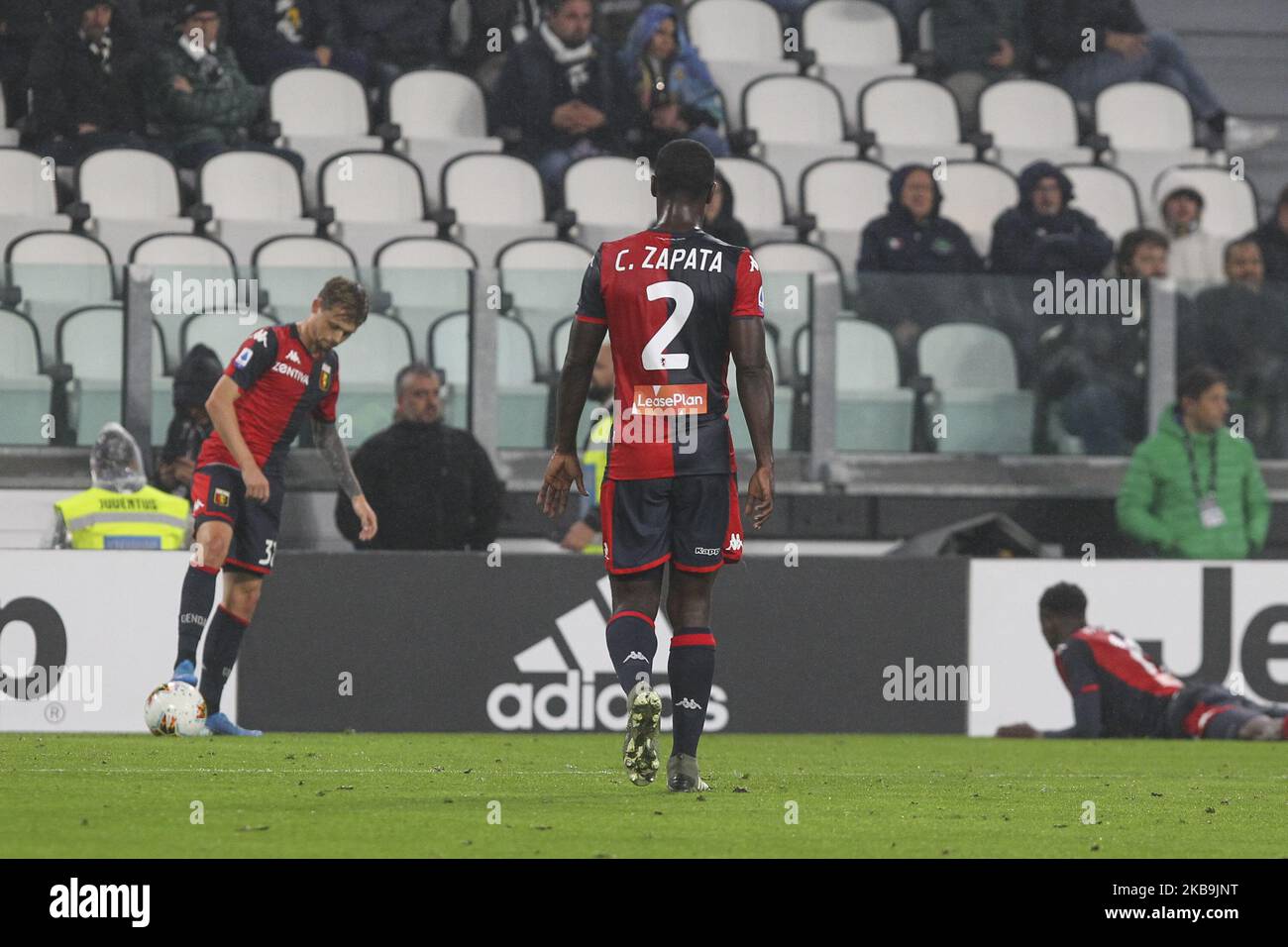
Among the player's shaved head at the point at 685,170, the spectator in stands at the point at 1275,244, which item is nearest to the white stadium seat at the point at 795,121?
the spectator in stands at the point at 1275,244

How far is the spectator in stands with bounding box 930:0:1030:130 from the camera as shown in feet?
58.2

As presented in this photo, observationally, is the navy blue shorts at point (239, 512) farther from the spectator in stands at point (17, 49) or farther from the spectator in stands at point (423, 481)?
the spectator in stands at point (17, 49)

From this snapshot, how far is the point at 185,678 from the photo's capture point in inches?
395

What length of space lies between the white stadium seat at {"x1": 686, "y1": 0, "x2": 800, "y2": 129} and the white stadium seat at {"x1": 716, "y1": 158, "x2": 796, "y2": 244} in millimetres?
1550

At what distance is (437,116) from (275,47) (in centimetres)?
125

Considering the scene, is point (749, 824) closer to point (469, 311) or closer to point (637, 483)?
point (637, 483)

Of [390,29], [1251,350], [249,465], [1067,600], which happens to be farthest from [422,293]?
[390,29]

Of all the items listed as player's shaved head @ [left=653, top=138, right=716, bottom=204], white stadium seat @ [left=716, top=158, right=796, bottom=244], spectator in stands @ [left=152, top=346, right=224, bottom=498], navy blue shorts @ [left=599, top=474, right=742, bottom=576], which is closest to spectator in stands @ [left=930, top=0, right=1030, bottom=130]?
white stadium seat @ [left=716, top=158, right=796, bottom=244]

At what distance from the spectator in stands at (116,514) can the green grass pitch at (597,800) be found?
1316mm

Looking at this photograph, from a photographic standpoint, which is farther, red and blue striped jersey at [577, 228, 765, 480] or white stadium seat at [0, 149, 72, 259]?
white stadium seat at [0, 149, 72, 259]

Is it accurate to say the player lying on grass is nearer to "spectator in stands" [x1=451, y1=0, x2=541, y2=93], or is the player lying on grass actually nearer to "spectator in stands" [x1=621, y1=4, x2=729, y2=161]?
"spectator in stands" [x1=621, y1=4, x2=729, y2=161]
